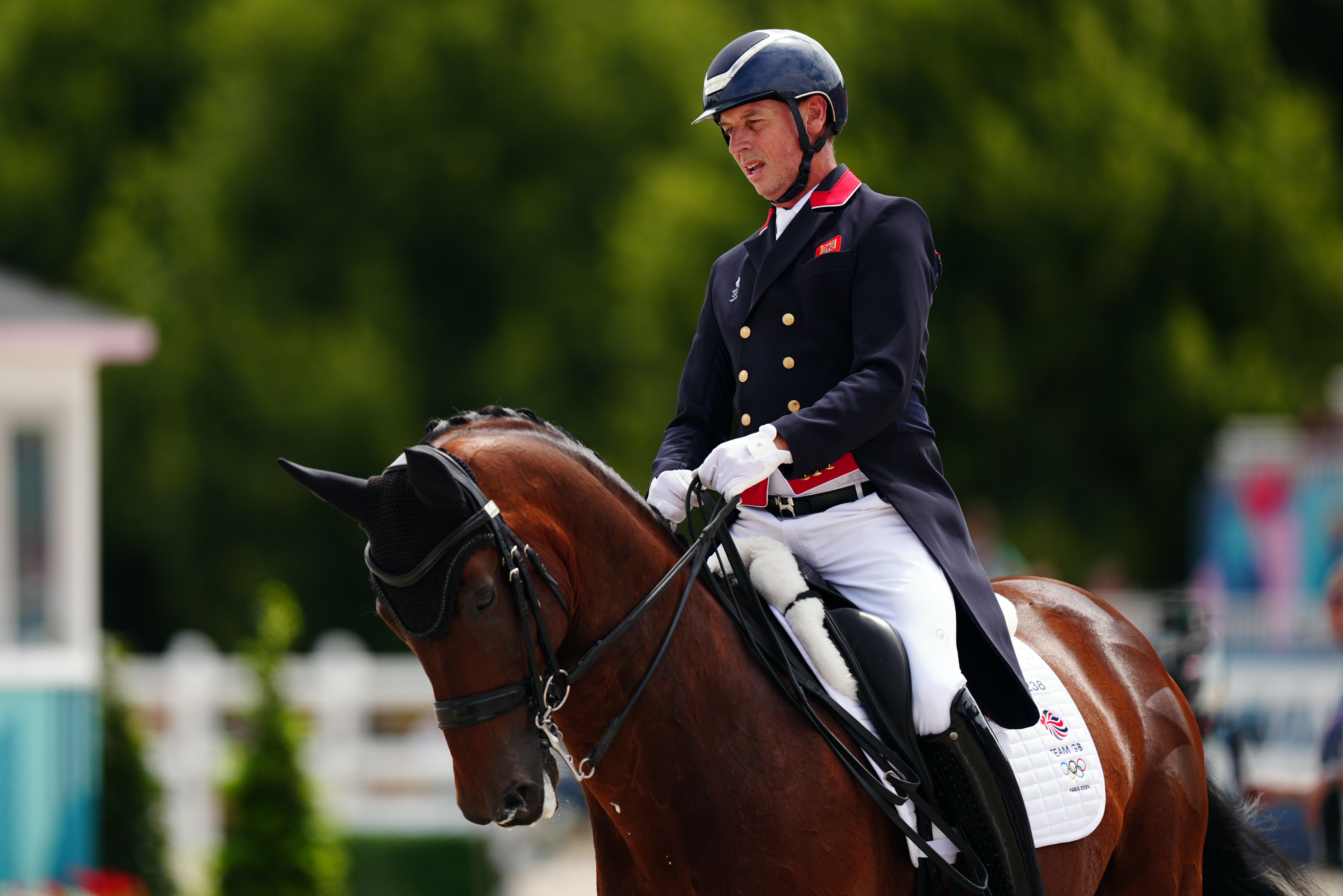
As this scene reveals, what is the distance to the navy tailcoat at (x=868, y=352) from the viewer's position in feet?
11.7

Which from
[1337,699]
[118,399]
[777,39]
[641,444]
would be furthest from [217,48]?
[777,39]

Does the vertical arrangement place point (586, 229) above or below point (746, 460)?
below

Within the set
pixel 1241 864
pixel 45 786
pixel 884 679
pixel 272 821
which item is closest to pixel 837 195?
pixel 884 679

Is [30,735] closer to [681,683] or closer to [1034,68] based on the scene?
[681,683]

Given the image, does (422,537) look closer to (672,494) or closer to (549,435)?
(549,435)

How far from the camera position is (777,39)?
3664mm

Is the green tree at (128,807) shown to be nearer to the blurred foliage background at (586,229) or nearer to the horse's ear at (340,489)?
the horse's ear at (340,489)

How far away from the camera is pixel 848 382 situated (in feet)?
11.4

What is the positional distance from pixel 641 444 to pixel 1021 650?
1474cm

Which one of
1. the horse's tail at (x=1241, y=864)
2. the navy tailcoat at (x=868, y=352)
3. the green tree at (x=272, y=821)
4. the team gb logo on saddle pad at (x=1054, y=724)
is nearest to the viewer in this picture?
the navy tailcoat at (x=868, y=352)

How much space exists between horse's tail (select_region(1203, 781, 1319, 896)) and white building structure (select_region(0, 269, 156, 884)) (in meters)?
7.23

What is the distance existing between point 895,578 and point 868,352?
0.53m

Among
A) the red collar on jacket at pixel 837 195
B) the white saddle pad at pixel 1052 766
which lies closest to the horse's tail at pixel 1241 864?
the white saddle pad at pixel 1052 766

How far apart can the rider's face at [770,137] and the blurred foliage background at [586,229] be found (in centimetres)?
1258
